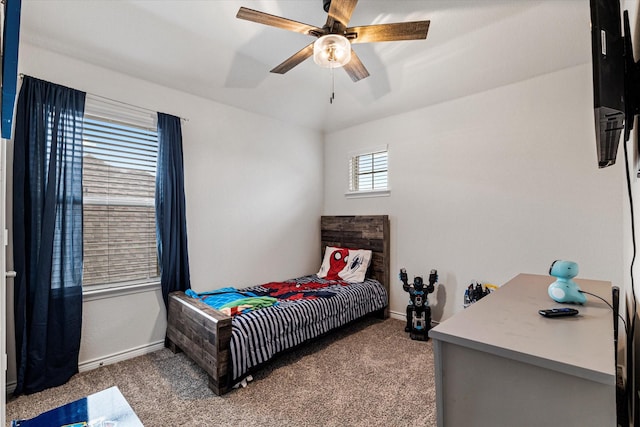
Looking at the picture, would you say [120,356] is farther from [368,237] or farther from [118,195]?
[368,237]

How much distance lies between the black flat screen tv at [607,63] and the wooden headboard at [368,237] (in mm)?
2796

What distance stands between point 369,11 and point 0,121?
222cm

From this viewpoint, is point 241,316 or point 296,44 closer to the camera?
point 241,316

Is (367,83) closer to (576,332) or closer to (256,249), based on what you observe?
(256,249)

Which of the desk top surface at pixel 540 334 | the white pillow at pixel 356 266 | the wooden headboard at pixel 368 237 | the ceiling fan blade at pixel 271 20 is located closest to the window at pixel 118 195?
the ceiling fan blade at pixel 271 20

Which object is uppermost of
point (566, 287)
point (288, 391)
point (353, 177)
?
point (353, 177)

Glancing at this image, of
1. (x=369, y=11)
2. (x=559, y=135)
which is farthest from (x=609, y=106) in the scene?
(x=559, y=135)

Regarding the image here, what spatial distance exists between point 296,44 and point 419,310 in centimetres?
277

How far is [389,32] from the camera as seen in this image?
185 cm

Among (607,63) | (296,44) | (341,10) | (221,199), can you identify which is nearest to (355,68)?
(341,10)

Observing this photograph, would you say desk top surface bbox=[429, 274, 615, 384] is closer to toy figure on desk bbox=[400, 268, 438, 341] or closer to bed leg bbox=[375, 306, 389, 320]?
toy figure on desk bbox=[400, 268, 438, 341]

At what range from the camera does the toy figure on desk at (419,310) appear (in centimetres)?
298

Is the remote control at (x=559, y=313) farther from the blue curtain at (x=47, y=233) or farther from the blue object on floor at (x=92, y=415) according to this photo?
the blue curtain at (x=47, y=233)

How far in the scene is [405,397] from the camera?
2.04 metres
